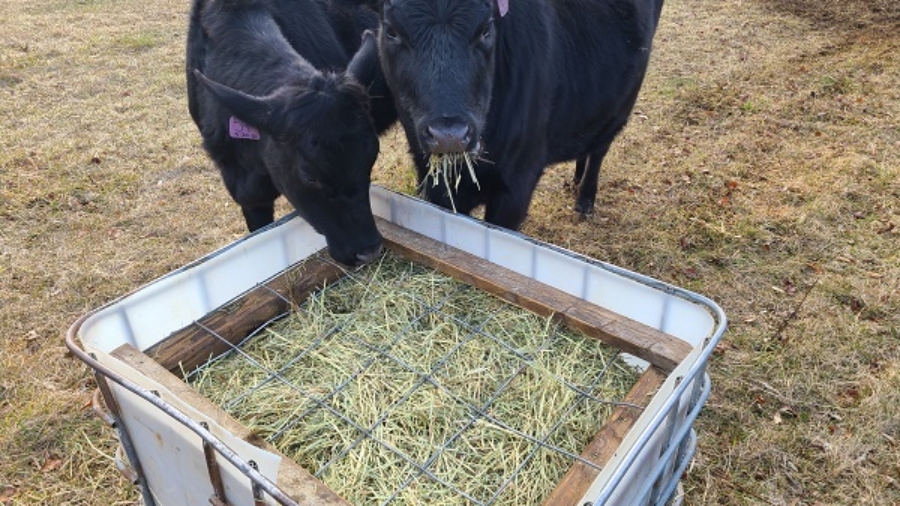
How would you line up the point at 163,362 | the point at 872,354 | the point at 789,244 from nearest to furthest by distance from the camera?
the point at 163,362
the point at 872,354
the point at 789,244

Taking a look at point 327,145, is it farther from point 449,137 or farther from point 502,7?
point 502,7

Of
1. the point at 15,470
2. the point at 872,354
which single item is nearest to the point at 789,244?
the point at 872,354

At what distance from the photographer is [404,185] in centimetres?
561

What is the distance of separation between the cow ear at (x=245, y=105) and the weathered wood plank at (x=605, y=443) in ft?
6.18

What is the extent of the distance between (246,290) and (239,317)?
18cm

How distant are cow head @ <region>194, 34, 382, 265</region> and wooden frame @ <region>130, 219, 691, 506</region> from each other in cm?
22

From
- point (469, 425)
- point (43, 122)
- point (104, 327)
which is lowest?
point (43, 122)

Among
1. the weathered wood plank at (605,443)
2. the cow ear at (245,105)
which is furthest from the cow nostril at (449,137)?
the weathered wood plank at (605,443)

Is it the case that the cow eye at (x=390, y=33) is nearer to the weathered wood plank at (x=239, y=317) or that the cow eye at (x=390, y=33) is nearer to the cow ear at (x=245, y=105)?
the cow ear at (x=245, y=105)

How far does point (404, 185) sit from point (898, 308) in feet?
12.3

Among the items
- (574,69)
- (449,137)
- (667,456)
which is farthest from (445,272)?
(574,69)

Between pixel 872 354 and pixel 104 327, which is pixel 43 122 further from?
pixel 872 354

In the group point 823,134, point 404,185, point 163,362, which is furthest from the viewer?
point 823,134

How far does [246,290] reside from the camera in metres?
2.81
